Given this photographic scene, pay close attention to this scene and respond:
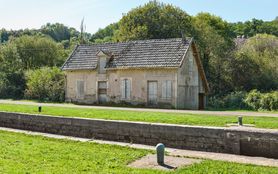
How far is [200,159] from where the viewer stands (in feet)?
33.9

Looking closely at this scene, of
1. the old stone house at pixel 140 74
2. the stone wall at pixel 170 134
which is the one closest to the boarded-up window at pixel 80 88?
the old stone house at pixel 140 74

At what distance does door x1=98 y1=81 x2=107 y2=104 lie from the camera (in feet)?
97.0

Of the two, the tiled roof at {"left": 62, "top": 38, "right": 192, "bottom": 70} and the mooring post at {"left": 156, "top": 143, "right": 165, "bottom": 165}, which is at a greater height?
the tiled roof at {"left": 62, "top": 38, "right": 192, "bottom": 70}

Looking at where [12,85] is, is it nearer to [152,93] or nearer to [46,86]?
[46,86]

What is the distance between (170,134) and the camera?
1274 cm

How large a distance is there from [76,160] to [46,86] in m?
24.4

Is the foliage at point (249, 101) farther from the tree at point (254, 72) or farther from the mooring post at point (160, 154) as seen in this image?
the mooring post at point (160, 154)

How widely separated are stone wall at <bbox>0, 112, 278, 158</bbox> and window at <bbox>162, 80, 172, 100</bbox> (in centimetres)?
1149

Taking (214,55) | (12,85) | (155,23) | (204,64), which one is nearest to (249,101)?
(204,64)

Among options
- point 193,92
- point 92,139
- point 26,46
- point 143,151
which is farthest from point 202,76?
point 26,46

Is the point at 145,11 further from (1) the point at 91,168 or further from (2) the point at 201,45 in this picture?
(1) the point at 91,168

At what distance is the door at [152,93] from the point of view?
27.3 metres

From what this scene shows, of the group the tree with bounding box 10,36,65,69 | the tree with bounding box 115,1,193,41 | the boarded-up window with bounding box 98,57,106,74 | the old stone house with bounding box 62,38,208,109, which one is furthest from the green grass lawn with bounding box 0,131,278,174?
the tree with bounding box 10,36,65,69

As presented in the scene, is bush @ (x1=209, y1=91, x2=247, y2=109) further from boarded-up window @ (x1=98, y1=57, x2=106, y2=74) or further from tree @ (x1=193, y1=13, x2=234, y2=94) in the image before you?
boarded-up window @ (x1=98, y1=57, x2=106, y2=74)
